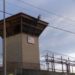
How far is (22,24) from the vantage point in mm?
36312

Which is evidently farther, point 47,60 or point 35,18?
point 47,60

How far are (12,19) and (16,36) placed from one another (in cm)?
206

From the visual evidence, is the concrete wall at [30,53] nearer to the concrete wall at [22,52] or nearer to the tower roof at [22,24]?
the concrete wall at [22,52]

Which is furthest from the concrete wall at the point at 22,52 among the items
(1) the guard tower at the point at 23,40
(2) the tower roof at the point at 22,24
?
(2) the tower roof at the point at 22,24

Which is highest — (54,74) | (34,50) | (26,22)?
(26,22)

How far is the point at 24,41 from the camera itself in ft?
121

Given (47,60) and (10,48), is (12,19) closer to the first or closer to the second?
(10,48)

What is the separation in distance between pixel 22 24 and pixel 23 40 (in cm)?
188

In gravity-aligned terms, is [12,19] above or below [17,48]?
above

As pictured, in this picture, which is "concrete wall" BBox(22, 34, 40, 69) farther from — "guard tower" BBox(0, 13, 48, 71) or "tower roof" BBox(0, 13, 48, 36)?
"tower roof" BBox(0, 13, 48, 36)

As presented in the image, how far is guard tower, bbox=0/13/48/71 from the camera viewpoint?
36.0m

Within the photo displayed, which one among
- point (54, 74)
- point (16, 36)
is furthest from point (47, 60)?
point (16, 36)

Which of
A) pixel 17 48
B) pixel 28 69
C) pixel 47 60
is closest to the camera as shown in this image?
pixel 28 69

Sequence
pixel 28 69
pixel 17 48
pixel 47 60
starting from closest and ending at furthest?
pixel 28 69 < pixel 17 48 < pixel 47 60
